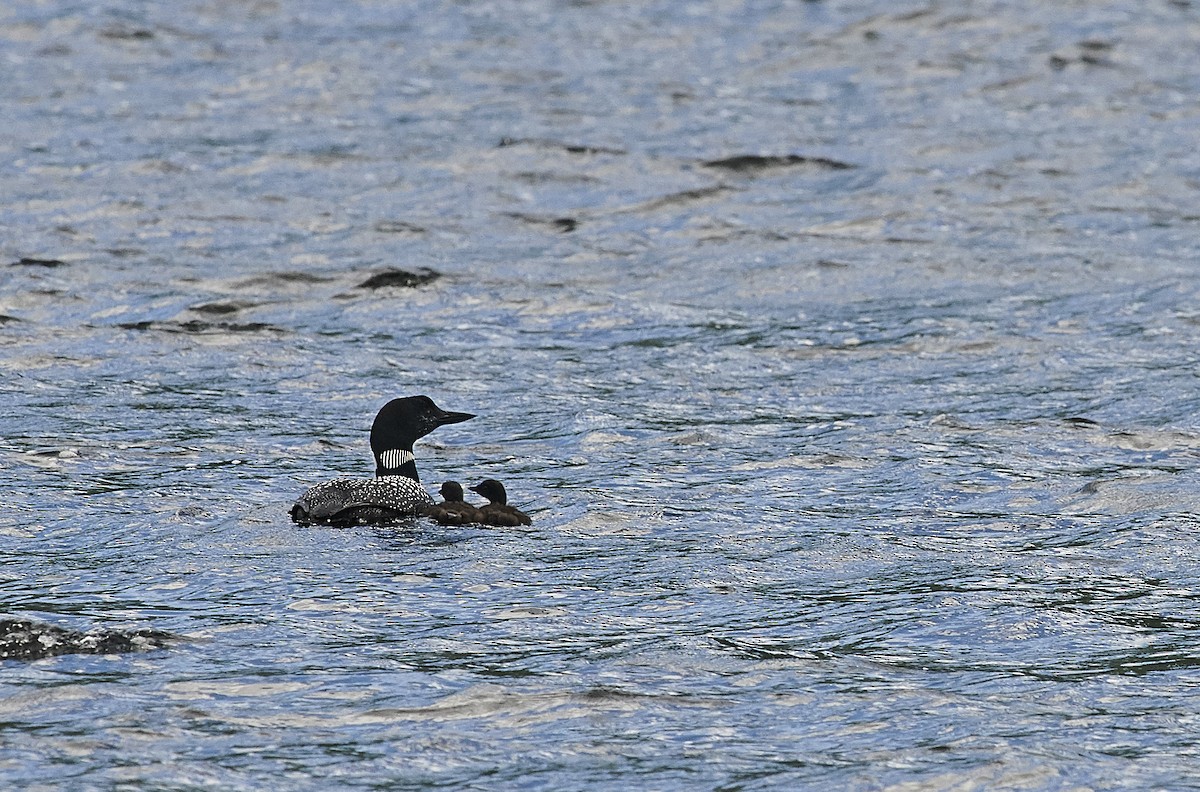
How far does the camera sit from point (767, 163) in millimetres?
24312

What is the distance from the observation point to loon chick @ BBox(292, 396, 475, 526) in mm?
11430

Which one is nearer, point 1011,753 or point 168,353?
point 1011,753

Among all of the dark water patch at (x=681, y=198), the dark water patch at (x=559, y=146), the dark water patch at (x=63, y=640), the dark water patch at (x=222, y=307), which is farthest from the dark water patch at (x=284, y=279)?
the dark water patch at (x=63, y=640)

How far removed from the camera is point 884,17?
32.3 m

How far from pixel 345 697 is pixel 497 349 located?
8810mm

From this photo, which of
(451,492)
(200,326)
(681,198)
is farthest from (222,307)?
(451,492)

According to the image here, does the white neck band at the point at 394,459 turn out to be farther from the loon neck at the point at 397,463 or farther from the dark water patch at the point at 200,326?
the dark water patch at the point at 200,326

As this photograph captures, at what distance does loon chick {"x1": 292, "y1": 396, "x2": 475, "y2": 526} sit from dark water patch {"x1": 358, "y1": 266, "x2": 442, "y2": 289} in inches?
265

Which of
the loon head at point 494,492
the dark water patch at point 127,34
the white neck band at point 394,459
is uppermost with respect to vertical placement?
the dark water patch at point 127,34

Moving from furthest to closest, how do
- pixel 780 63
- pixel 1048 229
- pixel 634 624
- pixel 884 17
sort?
pixel 884 17 < pixel 780 63 < pixel 1048 229 < pixel 634 624

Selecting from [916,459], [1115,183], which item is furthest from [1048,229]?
[916,459]

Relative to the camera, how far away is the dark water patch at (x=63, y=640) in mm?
8891

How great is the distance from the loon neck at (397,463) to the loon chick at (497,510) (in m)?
0.71

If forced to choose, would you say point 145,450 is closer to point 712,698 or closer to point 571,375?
point 571,375
